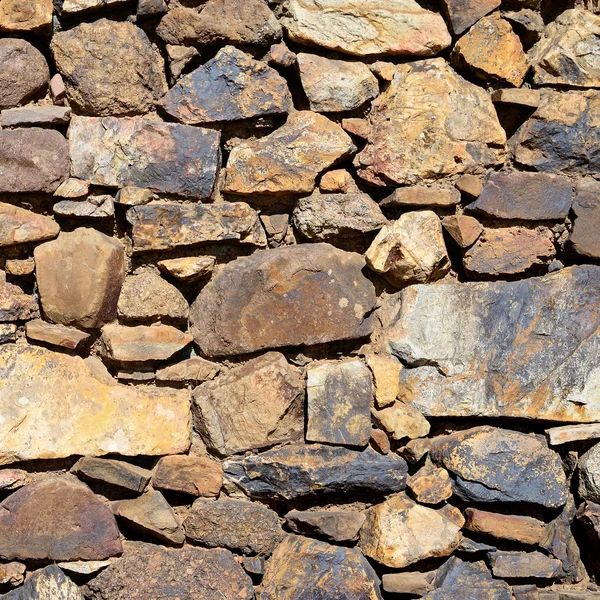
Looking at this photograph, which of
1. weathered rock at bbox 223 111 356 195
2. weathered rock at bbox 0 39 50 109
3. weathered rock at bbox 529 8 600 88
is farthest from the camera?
weathered rock at bbox 529 8 600 88

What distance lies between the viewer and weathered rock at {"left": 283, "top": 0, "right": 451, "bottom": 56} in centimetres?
185

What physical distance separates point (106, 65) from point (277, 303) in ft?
2.51

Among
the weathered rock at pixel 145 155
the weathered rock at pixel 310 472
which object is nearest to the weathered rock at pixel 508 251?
the weathered rock at pixel 310 472

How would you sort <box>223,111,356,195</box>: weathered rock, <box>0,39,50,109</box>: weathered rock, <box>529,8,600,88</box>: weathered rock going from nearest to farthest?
<box>0,39,50,109</box>: weathered rock, <box>223,111,356,195</box>: weathered rock, <box>529,8,600,88</box>: weathered rock

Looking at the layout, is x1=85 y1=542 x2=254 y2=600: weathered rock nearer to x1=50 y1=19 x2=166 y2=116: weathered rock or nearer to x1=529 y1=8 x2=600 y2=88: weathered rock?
x1=50 y1=19 x2=166 y2=116: weathered rock

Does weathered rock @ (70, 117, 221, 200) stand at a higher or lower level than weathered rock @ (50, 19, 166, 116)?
lower

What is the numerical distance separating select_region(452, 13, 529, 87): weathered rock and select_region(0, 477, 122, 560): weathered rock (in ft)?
5.13

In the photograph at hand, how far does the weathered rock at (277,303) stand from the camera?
Result: 1.86m

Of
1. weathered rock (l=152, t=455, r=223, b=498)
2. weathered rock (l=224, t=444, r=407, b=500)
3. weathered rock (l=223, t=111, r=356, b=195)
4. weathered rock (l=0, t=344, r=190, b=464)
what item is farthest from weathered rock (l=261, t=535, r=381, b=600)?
weathered rock (l=223, t=111, r=356, b=195)

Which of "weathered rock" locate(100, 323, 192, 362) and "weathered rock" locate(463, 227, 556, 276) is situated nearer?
"weathered rock" locate(100, 323, 192, 362)

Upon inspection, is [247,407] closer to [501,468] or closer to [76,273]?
[76,273]

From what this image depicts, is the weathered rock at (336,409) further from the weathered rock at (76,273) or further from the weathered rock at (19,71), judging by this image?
the weathered rock at (19,71)

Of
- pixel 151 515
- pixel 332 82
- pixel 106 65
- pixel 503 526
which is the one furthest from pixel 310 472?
pixel 106 65

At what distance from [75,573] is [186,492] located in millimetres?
348
